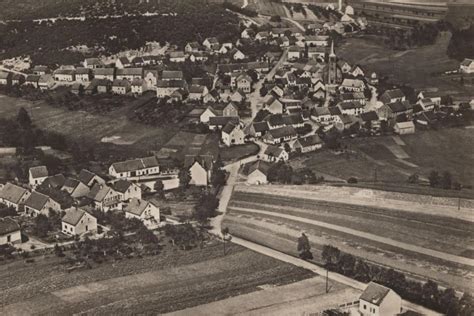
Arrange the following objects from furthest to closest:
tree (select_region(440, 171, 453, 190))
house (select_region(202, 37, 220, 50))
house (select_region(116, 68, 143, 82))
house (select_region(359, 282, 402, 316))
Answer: house (select_region(202, 37, 220, 50)) < house (select_region(116, 68, 143, 82)) < tree (select_region(440, 171, 453, 190)) < house (select_region(359, 282, 402, 316))

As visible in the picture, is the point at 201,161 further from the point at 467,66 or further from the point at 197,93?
the point at 467,66

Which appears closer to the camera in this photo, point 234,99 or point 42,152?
point 42,152

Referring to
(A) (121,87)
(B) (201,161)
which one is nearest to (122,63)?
(A) (121,87)

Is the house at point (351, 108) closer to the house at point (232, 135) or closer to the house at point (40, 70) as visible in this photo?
the house at point (232, 135)

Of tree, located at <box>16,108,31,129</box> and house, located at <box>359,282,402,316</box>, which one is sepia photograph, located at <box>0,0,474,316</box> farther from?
tree, located at <box>16,108,31,129</box>

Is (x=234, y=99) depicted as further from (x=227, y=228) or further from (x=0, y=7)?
(x=0, y=7)

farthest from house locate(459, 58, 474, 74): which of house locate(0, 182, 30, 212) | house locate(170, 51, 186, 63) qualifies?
house locate(0, 182, 30, 212)

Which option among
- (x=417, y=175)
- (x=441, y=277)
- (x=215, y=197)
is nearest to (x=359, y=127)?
(x=417, y=175)
